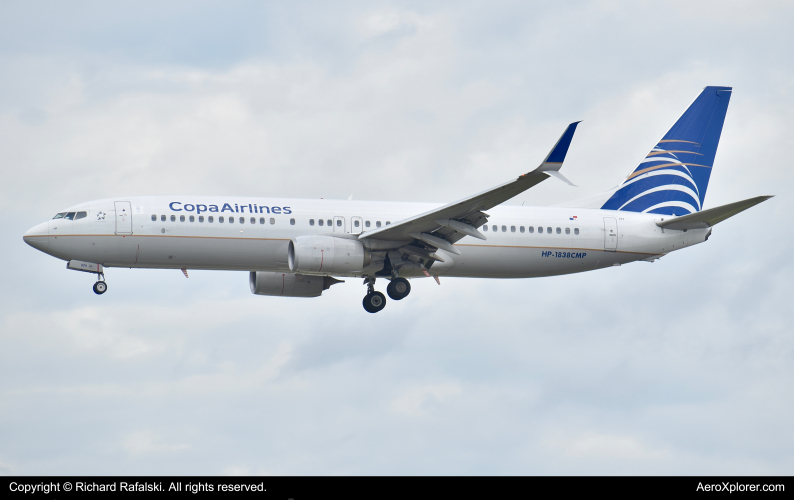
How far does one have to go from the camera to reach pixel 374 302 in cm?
4053

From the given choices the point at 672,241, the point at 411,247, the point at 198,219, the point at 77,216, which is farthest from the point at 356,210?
the point at 672,241

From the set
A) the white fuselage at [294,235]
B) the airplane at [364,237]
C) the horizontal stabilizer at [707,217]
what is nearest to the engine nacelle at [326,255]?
the airplane at [364,237]

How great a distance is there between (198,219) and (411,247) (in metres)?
8.25

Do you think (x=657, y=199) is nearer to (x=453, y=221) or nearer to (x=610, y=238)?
(x=610, y=238)

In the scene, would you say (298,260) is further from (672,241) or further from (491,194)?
(672,241)

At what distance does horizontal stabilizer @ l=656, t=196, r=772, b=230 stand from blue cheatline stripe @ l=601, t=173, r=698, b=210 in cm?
283

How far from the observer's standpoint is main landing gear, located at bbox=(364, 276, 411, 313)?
132ft

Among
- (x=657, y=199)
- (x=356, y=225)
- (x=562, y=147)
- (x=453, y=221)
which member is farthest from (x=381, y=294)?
(x=657, y=199)

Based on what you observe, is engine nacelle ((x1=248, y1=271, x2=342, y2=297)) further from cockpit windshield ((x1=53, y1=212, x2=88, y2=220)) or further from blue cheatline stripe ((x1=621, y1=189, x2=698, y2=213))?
blue cheatline stripe ((x1=621, y1=189, x2=698, y2=213))

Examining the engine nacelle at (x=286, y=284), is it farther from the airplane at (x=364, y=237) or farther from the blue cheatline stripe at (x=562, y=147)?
the blue cheatline stripe at (x=562, y=147)

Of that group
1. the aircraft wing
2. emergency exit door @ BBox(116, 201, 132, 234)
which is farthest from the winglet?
emergency exit door @ BBox(116, 201, 132, 234)

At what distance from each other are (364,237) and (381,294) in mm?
3682

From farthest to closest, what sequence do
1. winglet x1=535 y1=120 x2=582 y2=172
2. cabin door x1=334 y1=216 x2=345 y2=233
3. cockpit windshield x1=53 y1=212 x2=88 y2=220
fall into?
cabin door x1=334 y1=216 x2=345 y2=233 < cockpit windshield x1=53 y1=212 x2=88 y2=220 < winglet x1=535 y1=120 x2=582 y2=172

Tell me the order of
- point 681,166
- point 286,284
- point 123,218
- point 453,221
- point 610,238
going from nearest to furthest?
point 453,221
point 123,218
point 610,238
point 286,284
point 681,166
